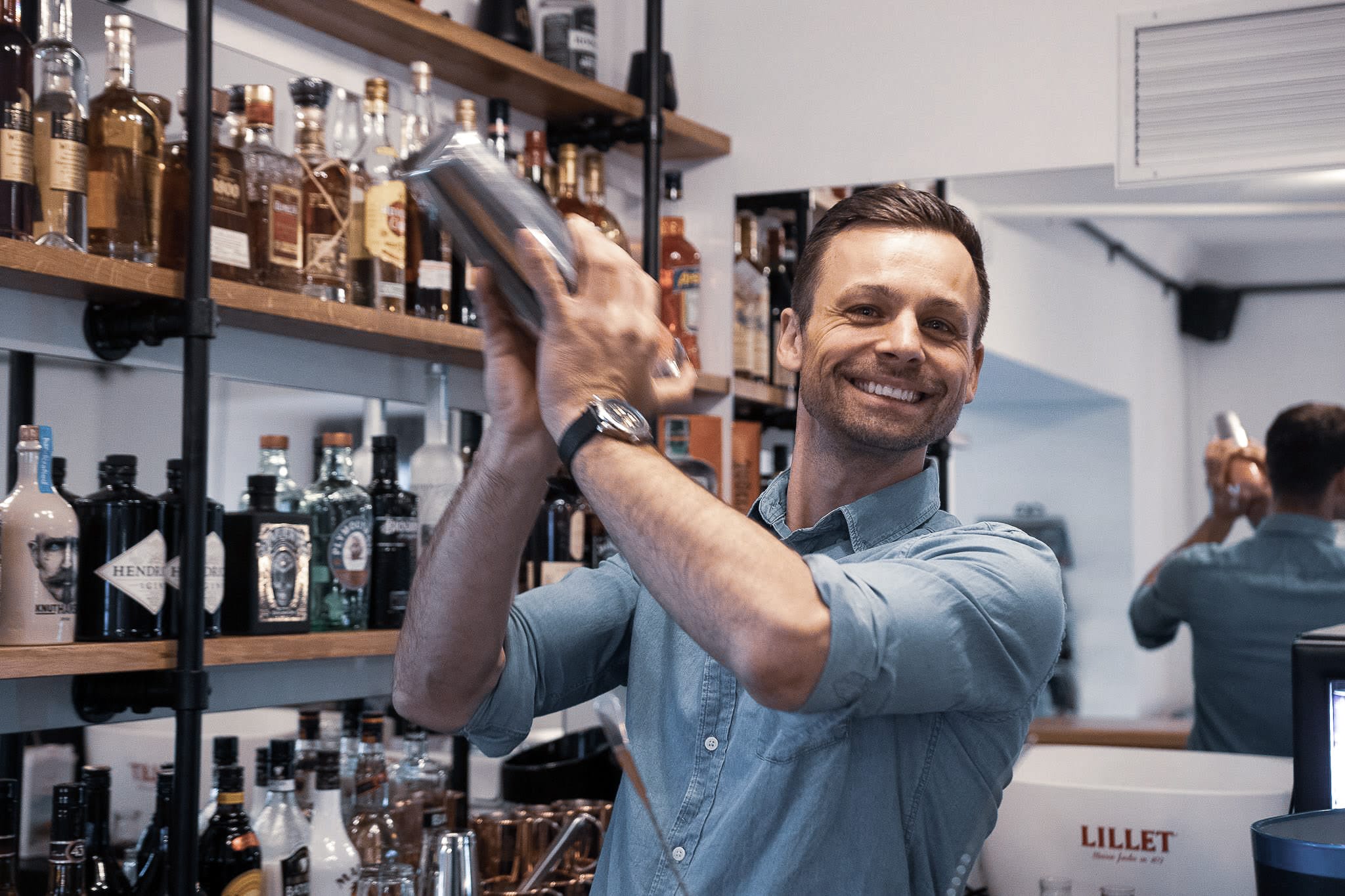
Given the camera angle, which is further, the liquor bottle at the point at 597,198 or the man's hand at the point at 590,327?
the liquor bottle at the point at 597,198

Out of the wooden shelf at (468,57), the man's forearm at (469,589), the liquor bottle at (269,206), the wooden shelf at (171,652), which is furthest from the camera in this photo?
the wooden shelf at (468,57)

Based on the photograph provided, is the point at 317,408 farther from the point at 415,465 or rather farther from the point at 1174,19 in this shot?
the point at 1174,19

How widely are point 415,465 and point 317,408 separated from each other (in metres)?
0.18

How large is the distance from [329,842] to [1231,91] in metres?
1.83

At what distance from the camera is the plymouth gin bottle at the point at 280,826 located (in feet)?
5.38

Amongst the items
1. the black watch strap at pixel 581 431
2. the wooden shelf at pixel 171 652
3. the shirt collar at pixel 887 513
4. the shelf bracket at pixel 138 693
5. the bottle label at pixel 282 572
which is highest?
the black watch strap at pixel 581 431

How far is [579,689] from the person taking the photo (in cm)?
126

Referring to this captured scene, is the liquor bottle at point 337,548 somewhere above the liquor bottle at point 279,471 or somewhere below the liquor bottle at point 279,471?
below

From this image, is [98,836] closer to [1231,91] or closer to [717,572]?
[717,572]

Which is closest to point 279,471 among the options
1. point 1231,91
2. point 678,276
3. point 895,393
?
point 678,276

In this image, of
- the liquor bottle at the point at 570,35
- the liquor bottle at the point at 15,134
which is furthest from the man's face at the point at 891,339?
the liquor bottle at the point at 570,35

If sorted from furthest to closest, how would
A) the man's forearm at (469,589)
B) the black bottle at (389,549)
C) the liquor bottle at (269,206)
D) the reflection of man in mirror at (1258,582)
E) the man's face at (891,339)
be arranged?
the reflection of man in mirror at (1258,582)
the black bottle at (389,549)
the liquor bottle at (269,206)
the man's face at (891,339)
the man's forearm at (469,589)

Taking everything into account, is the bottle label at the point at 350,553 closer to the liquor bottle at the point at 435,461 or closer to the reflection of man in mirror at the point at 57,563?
the liquor bottle at the point at 435,461

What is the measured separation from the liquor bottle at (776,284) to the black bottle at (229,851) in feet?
4.71
